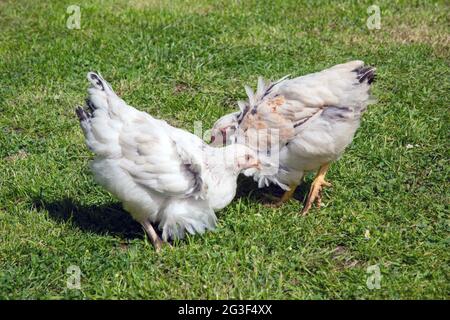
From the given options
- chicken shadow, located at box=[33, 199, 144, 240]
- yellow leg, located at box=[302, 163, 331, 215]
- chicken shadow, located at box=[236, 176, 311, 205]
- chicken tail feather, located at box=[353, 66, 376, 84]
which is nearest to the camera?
chicken shadow, located at box=[33, 199, 144, 240]

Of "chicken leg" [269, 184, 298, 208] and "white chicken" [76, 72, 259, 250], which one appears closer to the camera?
"white chicken" [76, 72, 259, 250]

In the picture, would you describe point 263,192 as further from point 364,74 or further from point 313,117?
point 364,74

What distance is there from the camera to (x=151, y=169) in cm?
444

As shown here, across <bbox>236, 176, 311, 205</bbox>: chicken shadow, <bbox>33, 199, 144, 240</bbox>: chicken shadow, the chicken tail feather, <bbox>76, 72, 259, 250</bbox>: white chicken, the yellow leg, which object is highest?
the chicken tail feather

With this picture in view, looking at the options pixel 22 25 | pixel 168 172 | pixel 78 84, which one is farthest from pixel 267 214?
pixel 22 25

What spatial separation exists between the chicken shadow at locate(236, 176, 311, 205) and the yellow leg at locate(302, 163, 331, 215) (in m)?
0.19

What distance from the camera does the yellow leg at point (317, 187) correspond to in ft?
17.1

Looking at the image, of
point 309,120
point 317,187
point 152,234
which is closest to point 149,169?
point 152,234

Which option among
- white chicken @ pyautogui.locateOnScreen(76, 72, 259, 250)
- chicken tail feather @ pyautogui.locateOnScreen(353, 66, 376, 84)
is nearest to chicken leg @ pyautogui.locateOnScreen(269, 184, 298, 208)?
white chicken @ pyautogui.locateOnScreen(76, 72, 259, 250)

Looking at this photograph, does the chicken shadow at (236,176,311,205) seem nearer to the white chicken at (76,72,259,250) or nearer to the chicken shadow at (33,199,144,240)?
the white chicken at (76,72,259,250)

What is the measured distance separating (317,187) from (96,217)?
181cm

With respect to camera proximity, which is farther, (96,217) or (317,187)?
(317,187)

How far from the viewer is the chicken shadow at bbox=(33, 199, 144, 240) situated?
16.2 ft

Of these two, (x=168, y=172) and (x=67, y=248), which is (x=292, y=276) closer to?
(x=168, y=172)
